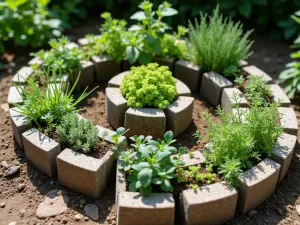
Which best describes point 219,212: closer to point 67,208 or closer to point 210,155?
point 210,155

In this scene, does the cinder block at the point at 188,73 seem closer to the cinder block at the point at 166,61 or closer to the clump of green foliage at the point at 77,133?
the cinder block at the point at 166,61

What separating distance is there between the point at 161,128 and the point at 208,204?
3.14ft

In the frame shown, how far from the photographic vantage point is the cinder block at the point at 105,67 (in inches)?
177

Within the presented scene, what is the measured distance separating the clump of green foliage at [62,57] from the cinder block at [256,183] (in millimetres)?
2100

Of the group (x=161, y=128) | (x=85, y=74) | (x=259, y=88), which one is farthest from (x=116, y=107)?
(x=259, y=88)

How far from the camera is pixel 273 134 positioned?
3.32 metres

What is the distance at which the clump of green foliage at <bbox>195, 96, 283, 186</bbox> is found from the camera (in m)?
3.09

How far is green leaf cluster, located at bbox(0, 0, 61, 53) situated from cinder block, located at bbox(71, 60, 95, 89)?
1.03 meters

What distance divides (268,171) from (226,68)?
1.52m

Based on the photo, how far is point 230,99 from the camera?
3.88 m

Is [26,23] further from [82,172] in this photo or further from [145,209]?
[145,209]

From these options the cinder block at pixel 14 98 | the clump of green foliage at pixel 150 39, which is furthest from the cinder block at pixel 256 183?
the cinder block at pixel 14 98

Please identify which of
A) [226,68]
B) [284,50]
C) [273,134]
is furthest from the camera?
[284,50]

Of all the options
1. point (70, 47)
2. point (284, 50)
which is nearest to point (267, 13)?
point (284, 50)
